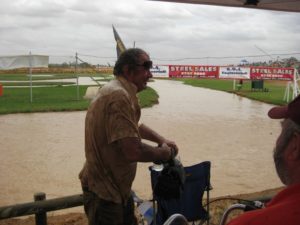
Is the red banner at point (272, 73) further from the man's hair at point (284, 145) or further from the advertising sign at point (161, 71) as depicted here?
the man's hair at point (284, 145)

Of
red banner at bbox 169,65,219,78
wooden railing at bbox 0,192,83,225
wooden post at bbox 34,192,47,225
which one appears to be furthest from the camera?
red banner at bbox 169,65,219,78

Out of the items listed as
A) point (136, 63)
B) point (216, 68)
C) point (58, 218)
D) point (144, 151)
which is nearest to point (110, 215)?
point (144, 151)

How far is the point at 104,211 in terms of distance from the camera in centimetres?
271

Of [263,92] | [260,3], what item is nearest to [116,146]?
[260,3]

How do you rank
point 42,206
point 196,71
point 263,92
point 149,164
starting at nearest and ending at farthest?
point 42,206 < point 149,164 < point 263,92 < point 196,71

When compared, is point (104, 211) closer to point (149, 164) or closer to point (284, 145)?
point (284, 145)

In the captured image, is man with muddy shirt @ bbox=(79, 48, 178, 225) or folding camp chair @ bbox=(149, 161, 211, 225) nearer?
man with muddy shirt @ bbox=(79, 48, 178, 225)

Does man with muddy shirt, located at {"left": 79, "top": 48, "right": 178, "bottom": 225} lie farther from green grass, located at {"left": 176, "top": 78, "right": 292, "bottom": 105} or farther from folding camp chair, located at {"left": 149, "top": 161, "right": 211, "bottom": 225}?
green grass, located at {"left": 176, "top": 78, "right": 292, "bottom": 105}

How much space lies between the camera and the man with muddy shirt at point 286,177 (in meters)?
1.22

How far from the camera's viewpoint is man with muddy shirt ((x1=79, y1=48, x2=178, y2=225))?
250cm

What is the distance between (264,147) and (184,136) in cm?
216

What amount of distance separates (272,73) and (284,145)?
2498 centimetres

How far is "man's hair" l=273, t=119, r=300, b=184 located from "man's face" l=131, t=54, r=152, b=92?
1444 millimetres

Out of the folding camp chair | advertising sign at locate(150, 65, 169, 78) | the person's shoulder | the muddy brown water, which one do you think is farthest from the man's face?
advertising sign at locate(150, 65, 169, 78)
